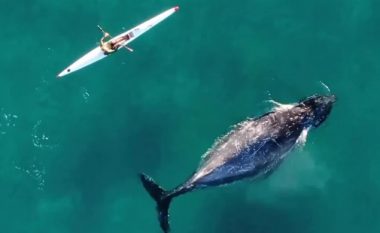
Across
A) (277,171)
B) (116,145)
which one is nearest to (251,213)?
(277,171)

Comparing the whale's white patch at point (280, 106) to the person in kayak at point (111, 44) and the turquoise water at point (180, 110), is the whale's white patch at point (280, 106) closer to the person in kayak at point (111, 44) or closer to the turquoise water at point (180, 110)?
the turquoise water at point (180, 110)

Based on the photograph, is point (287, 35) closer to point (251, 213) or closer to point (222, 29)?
point (222, 29)

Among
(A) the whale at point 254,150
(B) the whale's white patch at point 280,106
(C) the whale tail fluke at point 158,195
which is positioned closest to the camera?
(C) the whale tail fluke at point 158,195

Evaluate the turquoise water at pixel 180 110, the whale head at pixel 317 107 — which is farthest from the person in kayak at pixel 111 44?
the whale head at pixel 317 107

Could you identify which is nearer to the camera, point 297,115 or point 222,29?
point 297,115

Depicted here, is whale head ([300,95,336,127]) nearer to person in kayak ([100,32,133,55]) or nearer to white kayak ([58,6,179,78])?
white kayak ([58,6,179,78])
